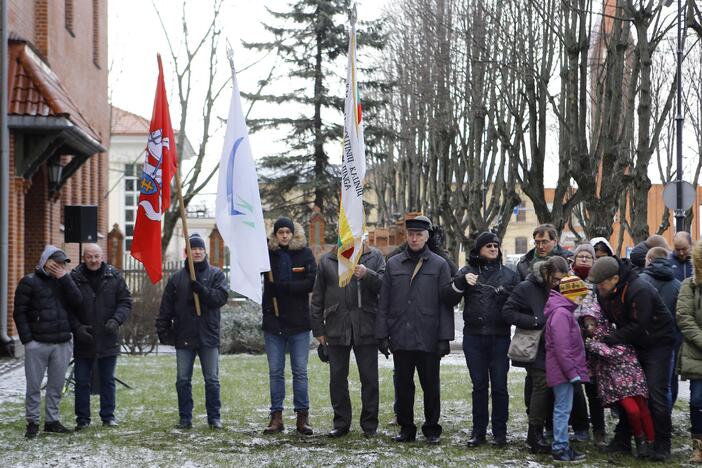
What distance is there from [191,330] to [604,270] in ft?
14.0

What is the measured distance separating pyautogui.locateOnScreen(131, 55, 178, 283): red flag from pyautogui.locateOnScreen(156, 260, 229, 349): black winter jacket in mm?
257

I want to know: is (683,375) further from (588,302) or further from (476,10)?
(476,10)

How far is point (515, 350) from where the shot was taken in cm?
921

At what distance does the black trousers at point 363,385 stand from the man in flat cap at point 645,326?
244cm

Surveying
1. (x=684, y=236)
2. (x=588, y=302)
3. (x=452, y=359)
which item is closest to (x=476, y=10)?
(x=452, y=359)

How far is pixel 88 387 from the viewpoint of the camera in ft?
36.3

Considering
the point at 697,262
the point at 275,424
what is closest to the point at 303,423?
the point at 275,424

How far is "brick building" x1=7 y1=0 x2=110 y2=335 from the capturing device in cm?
1956

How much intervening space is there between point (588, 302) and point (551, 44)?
1501 centimetres

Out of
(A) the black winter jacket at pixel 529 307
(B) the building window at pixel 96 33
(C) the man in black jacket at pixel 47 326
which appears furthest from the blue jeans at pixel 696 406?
(B) the building window at pixel 96 33

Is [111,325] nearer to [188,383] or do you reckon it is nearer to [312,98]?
[188,383]

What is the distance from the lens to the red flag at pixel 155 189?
10984mm

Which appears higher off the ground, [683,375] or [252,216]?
[252,216]

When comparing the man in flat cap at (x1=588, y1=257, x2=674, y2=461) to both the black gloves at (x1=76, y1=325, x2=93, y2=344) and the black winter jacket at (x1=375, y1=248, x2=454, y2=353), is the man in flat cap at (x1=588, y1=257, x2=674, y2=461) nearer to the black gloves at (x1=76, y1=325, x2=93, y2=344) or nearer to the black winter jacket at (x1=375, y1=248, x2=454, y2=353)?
the black winter jacket at (x1=375, y1=248, x2=454, y2=353)
